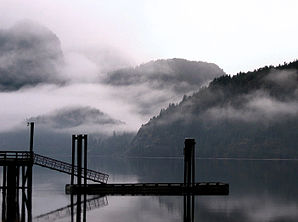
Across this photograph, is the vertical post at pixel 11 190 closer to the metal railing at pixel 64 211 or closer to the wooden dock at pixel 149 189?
the wooden dock at pixel 149 189

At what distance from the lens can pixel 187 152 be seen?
45094 millimetres

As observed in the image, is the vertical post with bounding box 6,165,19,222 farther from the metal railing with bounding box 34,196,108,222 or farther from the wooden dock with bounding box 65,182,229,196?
the metal railing with bounding box 34,196,108,222

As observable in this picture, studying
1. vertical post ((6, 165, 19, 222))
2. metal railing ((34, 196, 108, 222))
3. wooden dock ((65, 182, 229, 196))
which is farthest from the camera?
metal railing ((34, 196, 108, 222))

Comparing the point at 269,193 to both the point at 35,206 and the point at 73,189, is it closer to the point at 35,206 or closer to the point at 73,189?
the point at 35,206

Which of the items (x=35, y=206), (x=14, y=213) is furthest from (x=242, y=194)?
(x=14, y=213)

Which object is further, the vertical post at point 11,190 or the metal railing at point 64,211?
the metal railing at point 64,211

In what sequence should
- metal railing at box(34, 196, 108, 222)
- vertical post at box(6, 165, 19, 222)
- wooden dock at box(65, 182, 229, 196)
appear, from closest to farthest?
vertical post at box(6, 165, 19, 222) < wooden dock at box(65, 182, 229, 196) < metal railing at box(34, 196, 108, 222)

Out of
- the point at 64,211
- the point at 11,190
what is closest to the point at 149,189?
the point at 11,190

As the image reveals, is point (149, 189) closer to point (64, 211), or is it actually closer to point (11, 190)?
point (11, 190)

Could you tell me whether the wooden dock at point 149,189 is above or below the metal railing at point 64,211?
above

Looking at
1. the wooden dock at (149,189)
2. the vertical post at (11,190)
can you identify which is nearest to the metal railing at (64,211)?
the vertical post at (11,190)

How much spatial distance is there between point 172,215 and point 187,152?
78.5 ft

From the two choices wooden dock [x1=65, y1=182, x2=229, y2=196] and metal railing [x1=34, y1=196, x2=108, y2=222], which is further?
metal railing [x1=34, y1=196, x2=108, y2=222]

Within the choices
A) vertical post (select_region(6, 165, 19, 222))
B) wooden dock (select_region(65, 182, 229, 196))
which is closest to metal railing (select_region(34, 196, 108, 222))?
vertical post (select_region(6, 165, 19, 222))
